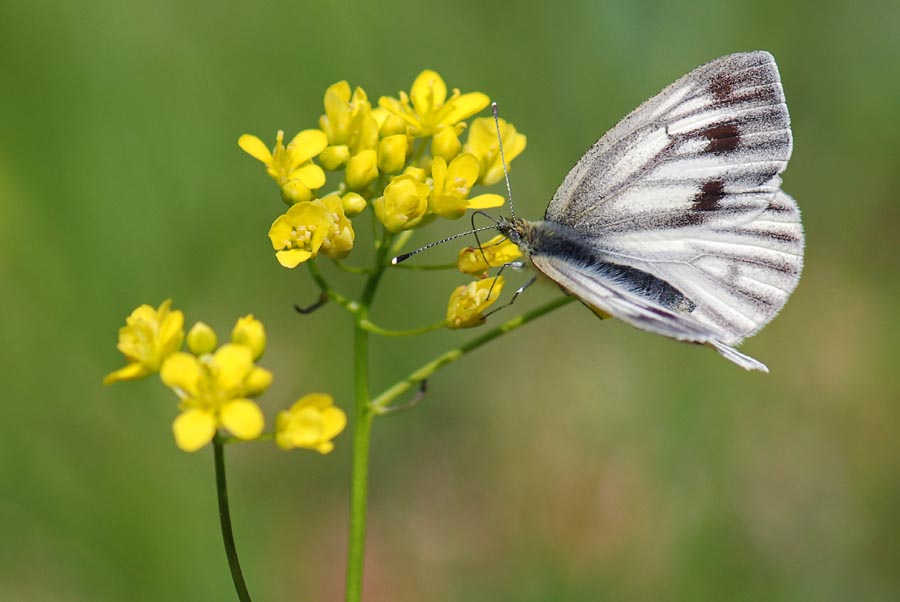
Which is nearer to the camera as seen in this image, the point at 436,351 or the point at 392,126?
the point at 392,126

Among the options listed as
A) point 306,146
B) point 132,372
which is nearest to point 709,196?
point 306,146

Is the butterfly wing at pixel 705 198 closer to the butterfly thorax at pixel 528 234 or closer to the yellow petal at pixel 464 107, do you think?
the butterfly thorax at pixel 528 234

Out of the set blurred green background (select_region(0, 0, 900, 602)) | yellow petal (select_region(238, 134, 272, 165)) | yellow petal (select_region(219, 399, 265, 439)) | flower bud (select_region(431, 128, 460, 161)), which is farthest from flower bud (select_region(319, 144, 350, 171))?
blurred green background (select_region(0, 0, 900, 602))

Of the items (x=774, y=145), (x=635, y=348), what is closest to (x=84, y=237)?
(x=635, y=348)

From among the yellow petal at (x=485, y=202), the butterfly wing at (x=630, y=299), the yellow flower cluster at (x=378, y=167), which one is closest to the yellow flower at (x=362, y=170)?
the yellow flower cluster at (x=378, y=167)

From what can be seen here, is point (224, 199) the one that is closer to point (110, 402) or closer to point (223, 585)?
point (110, 402)

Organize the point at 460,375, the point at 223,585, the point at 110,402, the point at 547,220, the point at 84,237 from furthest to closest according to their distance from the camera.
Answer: the point at 460,375, the point at 84,237, the point at 110,402, the point at 223,585, the point at 547,220

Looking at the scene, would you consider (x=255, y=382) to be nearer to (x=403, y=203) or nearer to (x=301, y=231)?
(x=301, y=231)
